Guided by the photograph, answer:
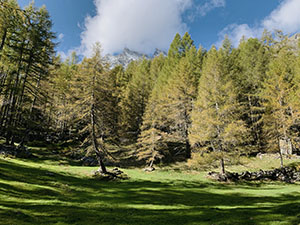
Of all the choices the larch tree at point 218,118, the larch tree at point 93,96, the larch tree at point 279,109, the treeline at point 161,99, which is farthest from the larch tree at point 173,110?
the larch tree at point 279,109

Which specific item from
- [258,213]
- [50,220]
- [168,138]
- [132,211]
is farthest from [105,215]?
[168,138]

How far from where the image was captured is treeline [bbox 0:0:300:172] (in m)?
19.8

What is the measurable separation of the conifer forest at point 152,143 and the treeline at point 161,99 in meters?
0.17

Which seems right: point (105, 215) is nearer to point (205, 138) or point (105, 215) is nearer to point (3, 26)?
point (205, 138)

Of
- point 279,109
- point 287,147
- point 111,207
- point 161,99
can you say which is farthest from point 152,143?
point 287,147

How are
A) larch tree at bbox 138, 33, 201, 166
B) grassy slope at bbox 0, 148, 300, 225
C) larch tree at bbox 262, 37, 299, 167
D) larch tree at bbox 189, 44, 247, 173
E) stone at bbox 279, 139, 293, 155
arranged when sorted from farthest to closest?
larch tree at bbox 138, 33, 201, 166
stone at bbox 279, 139, 293, 155
larch tree at bbox 262, 37, 299, 167
larch tree at bbox 189, 44, 247, 173
grassy slope at bbox 0, 148, 300, 225

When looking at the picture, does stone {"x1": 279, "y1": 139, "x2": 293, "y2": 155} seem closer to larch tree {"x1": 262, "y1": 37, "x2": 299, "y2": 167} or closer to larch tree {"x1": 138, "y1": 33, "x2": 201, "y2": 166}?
larch tree {"x1": 262, "y1": 37, "x2": 299, "y2": 167}

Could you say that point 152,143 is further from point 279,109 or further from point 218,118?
point 279,109

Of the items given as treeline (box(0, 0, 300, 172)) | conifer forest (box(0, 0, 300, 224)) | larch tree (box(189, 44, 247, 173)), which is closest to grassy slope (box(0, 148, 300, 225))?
conifer forest (box(0, 0, 300, 224))

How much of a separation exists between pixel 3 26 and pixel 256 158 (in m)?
37.9

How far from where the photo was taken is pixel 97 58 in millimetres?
19859

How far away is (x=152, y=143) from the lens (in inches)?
1062

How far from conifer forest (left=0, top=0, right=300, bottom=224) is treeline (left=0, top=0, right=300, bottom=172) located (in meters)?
0.17

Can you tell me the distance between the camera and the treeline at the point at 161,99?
1978cm
